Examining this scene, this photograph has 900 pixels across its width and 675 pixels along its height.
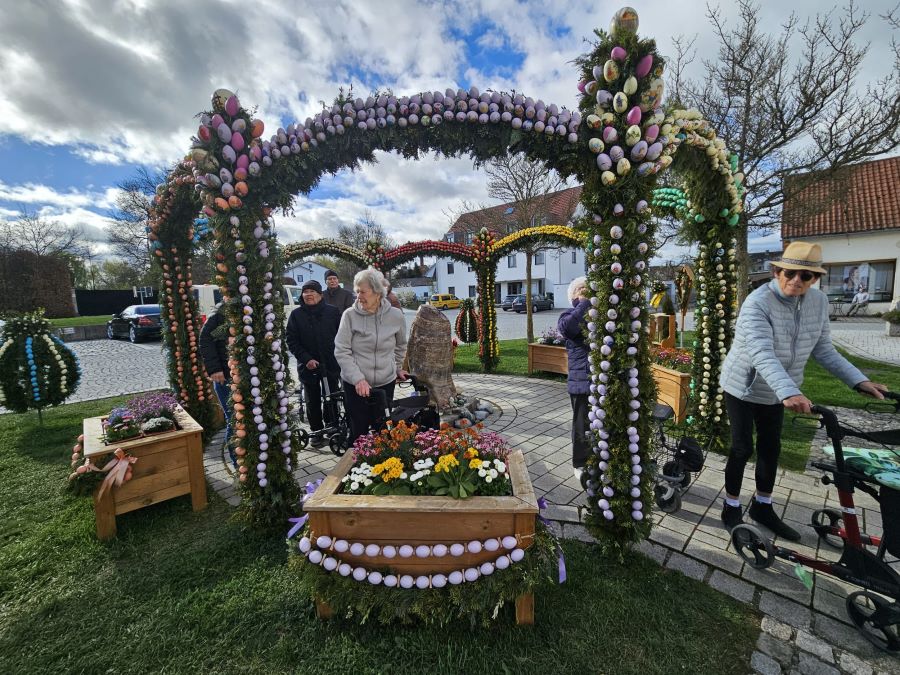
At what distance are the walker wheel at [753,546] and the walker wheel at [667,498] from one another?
1.60 feet

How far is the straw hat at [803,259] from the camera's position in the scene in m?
2.38

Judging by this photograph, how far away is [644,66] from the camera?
230 centimetres

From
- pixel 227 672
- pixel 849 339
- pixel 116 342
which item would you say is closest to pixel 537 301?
pixel 849 339

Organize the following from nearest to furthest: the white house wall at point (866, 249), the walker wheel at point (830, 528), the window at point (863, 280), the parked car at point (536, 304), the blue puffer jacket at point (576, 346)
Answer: the walker wheel at point (830, 528) → the blue puffer jacket at point (576, 346) → the white house wall at point (866, 249) → the window at point (863, 280) → the parked car at point (536, 304)

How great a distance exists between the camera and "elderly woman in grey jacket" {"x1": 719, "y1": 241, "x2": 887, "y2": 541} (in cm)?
239

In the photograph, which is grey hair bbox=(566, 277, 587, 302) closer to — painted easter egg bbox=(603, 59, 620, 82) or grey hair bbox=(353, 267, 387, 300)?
painted easter egg bbox=(603, 59, 620, 82)

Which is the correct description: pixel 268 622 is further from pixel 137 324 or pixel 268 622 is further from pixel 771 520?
pixel 137 324

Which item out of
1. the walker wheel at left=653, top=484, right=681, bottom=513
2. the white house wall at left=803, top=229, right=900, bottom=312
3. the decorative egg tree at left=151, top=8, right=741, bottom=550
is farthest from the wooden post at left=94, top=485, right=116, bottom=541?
the white house wall at left=803, top=229, right=900, bottom=312

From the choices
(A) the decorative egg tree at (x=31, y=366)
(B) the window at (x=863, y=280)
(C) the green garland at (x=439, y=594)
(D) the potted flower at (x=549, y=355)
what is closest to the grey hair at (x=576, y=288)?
(C) the green garland at (x=439, y=594)

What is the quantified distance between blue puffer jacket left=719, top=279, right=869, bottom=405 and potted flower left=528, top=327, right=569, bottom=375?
16.1ft

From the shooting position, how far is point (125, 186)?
763 inches

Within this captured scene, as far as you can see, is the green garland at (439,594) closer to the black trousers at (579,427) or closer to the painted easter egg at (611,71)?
the black trousers at (579,427)

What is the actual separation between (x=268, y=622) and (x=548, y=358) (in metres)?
6.56

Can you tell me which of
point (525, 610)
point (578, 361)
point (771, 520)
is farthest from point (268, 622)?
point (771, 520)
